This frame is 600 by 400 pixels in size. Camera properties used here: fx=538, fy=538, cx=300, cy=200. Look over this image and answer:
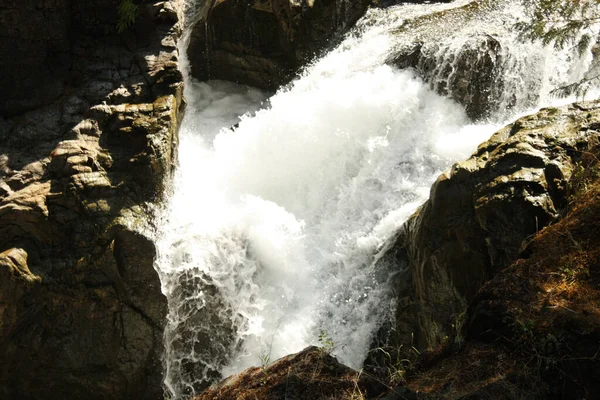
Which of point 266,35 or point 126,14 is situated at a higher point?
point 126,14

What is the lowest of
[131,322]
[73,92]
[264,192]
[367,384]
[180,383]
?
[180,383]

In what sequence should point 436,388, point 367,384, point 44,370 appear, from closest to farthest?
point 436,388 → point 367,384 → point 44,370

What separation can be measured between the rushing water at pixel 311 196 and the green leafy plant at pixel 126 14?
2.08 meters

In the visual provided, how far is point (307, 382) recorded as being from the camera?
3596 millimetres

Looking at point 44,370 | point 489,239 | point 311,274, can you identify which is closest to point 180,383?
point 44,370

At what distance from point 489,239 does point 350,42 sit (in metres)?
6.23

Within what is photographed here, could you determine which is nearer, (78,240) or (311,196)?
(78,240)

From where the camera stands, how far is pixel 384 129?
8.41m

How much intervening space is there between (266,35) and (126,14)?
3015mm

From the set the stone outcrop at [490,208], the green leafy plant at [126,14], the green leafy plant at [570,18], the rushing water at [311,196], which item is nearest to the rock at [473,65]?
the rushing water at [311,196]

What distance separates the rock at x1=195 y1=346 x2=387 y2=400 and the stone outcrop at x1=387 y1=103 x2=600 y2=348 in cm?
153

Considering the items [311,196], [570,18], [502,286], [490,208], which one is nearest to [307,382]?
[502,286]

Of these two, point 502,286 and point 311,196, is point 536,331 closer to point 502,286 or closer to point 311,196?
point 502,286

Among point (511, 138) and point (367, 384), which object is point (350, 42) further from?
point (367, 384)
